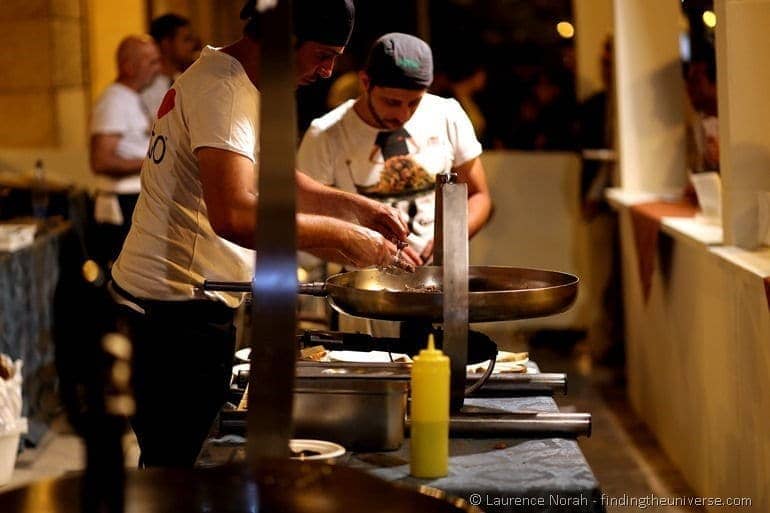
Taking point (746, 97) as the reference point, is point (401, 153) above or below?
below

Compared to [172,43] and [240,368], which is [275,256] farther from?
[172,43]

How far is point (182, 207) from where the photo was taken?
3303 mm

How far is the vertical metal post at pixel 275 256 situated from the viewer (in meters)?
2.16

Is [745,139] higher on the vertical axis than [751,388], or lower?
higher

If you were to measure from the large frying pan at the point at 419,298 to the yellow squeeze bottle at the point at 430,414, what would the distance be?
0.17 meters

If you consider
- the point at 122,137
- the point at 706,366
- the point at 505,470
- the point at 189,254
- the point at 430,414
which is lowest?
the point at 706,366

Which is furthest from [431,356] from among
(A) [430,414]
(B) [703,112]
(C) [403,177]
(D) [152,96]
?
(D) [152,96]

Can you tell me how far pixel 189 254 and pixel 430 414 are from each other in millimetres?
1076

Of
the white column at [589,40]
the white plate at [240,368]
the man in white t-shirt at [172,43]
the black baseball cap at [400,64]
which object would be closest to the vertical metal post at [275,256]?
the white plate at [240,368]

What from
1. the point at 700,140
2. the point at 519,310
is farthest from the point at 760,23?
the point at 519,310

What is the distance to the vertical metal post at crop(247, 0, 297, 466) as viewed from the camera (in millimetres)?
2162

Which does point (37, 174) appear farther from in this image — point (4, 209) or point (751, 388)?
point (751, 388)

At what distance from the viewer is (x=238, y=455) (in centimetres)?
270

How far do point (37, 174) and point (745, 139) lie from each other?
16.1 feet
